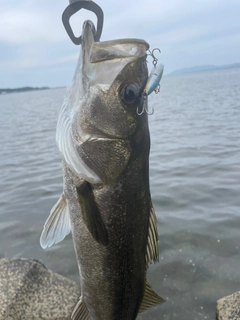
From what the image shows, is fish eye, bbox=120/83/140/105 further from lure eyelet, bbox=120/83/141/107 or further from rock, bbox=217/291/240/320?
rock, bbox=217/291/240/320

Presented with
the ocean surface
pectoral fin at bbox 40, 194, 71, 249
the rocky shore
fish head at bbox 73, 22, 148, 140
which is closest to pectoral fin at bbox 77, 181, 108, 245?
pectoral fin at bbox 40, 194, 71, 249

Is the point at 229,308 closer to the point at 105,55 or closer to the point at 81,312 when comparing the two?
the point at 81,312

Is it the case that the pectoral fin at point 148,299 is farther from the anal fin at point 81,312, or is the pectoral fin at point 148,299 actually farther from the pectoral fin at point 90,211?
the pectoral fin at point 90,211

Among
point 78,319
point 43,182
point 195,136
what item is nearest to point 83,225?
point 78,319

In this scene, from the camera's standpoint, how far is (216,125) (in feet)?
56.9

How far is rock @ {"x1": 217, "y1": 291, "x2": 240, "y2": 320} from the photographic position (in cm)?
387

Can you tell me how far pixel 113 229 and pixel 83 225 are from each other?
0.21 metres

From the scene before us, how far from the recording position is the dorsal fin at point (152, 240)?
7.90ft

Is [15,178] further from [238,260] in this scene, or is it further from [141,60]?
[141,60]

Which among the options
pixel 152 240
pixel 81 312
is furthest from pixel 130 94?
A: pixel 81 312

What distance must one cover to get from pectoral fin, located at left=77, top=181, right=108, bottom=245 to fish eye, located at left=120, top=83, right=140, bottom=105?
1.98 feet

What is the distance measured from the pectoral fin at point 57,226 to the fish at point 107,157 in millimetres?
62

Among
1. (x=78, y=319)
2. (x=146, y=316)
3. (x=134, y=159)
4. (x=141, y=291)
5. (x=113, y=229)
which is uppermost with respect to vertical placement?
(x=134, y=159)

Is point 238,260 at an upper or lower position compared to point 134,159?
lower
